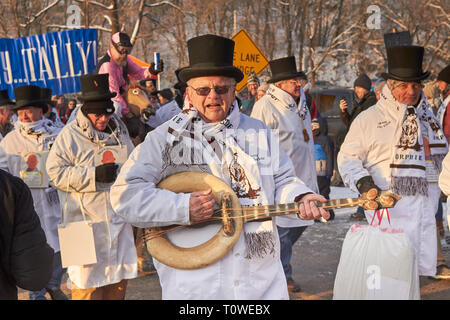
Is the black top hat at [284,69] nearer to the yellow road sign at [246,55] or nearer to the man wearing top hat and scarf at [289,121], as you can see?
the man wearing top hat and scarf at [289,121]

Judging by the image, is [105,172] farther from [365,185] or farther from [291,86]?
[291,86]

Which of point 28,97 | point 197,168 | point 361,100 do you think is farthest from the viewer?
point 361,100

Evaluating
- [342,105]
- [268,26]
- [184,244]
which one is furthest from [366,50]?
[184,244]

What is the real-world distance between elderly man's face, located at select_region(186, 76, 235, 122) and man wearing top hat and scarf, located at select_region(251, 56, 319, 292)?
10.5 ft

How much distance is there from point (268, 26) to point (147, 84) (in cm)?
2250

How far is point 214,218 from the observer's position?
11.1 feet

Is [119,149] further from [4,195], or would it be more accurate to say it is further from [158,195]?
[4,195]

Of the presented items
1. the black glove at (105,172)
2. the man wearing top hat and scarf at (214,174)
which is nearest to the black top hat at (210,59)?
the man wearing top hat and scarf at (214,174)

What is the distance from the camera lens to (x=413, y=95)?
18.1 feet

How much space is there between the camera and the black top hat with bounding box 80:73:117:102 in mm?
5438

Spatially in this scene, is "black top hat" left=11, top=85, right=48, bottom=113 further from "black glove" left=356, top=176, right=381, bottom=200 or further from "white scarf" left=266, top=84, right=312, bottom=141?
"black glove" left=356, top=176, right=381, bottom=200

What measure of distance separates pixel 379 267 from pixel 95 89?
9.38 ft

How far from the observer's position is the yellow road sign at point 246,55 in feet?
33.8

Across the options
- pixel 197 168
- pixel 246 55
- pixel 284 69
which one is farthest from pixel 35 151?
pixel 246 55
